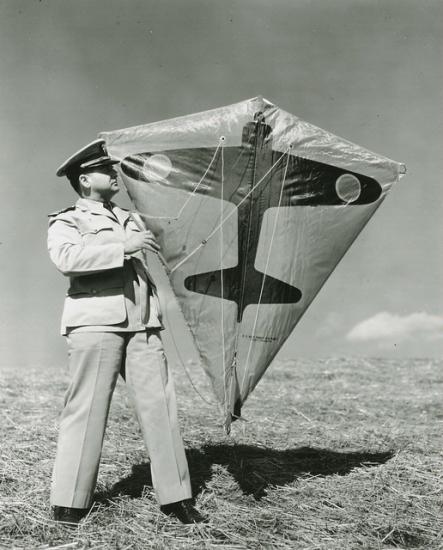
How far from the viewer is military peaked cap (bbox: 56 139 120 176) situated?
3664 millimetres

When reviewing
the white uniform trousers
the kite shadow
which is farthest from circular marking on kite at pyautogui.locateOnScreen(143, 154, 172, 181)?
the kite shadow

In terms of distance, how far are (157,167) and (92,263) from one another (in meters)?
0.89

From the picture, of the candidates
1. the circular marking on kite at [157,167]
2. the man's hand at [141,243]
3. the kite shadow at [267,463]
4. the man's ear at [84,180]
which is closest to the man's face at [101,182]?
the man's ear at [84,180]

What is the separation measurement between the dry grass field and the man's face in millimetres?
2017

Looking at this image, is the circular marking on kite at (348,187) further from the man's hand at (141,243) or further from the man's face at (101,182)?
the man's face at (101,182)

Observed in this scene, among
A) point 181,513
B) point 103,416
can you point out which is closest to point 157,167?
point 103,416

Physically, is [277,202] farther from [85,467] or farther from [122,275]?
[85,467]

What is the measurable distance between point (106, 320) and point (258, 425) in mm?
3299

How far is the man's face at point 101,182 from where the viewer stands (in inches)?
147

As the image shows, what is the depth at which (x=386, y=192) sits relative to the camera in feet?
13.4

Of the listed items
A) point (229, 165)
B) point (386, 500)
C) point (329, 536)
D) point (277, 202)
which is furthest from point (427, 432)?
point (229, 165)

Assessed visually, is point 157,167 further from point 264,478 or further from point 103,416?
point 264,478

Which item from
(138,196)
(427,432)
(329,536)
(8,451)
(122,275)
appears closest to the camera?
(329,536)

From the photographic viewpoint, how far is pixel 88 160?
3719mm
